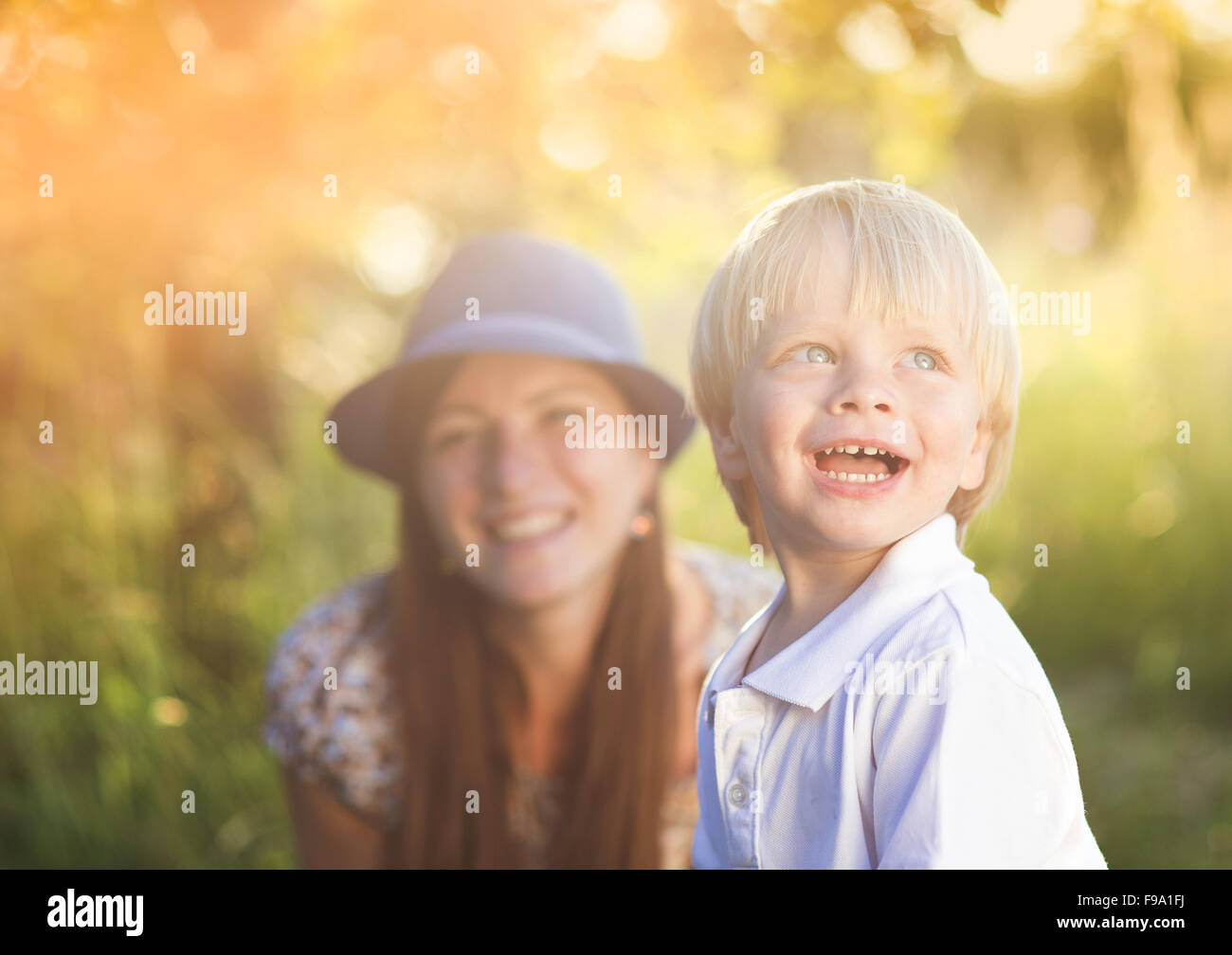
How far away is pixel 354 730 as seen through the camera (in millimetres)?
1764

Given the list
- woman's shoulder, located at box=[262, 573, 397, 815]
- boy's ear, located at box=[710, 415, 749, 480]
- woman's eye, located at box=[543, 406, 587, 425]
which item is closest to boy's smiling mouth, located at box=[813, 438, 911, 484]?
boy's ear, located at box=[710, 415, 749, 480]

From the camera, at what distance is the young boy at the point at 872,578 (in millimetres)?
749

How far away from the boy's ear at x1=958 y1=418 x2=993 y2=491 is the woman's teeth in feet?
2.71

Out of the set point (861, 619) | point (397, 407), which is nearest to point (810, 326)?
point (861, 619)

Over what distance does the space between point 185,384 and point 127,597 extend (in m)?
0.55

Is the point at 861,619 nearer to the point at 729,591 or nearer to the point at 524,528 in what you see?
the point at 524,528

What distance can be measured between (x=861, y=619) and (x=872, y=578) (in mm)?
36

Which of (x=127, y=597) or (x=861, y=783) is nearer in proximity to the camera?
(x=861, y=783)

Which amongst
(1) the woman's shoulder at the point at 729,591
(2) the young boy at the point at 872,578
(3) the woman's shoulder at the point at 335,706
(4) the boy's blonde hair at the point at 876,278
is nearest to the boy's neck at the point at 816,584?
(2) the young boy at the point at 872,578

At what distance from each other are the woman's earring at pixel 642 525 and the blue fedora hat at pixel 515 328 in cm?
10

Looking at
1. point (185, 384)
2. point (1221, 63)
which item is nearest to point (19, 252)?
point (185, 384)
